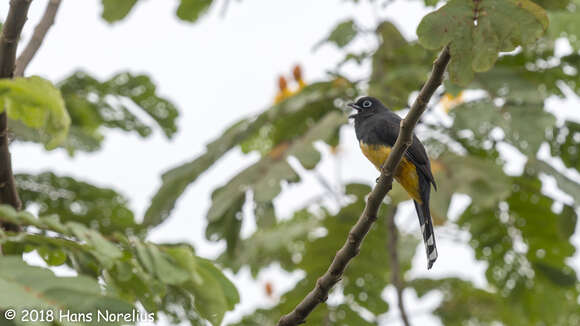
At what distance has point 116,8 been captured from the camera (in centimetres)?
305

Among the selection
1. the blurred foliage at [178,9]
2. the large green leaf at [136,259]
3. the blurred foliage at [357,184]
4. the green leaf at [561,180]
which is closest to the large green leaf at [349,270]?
the blurred foliage at [357,184]

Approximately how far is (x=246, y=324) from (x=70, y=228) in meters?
3.95

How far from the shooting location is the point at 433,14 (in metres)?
1.91

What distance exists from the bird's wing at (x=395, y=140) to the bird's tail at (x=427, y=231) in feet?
0.48

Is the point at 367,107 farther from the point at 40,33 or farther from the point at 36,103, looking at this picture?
the point at 36,103

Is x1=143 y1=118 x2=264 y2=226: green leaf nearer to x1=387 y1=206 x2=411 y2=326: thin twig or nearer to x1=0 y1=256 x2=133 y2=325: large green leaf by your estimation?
x1=387 y1=206 x2=411 y2=326: thin twig

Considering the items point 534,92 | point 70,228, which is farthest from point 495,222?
point 70,228

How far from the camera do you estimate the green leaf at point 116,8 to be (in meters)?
3.04

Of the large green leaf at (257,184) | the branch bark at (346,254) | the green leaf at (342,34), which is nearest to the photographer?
the branch bark at (346,254)

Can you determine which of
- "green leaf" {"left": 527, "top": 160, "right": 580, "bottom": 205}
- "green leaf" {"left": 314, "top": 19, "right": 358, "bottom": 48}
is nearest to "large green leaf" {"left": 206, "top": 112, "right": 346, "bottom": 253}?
"green leaf" {"left": 314, "top": 19, "right": 358, "bottom": 48}

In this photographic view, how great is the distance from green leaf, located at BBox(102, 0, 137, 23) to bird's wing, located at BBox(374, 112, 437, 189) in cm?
156

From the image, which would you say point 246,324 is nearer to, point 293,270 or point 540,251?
point 293,270

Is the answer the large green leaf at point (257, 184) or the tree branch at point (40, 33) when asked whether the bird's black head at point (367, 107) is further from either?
the tree branch at point (40, 33)

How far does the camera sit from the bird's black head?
436cm
